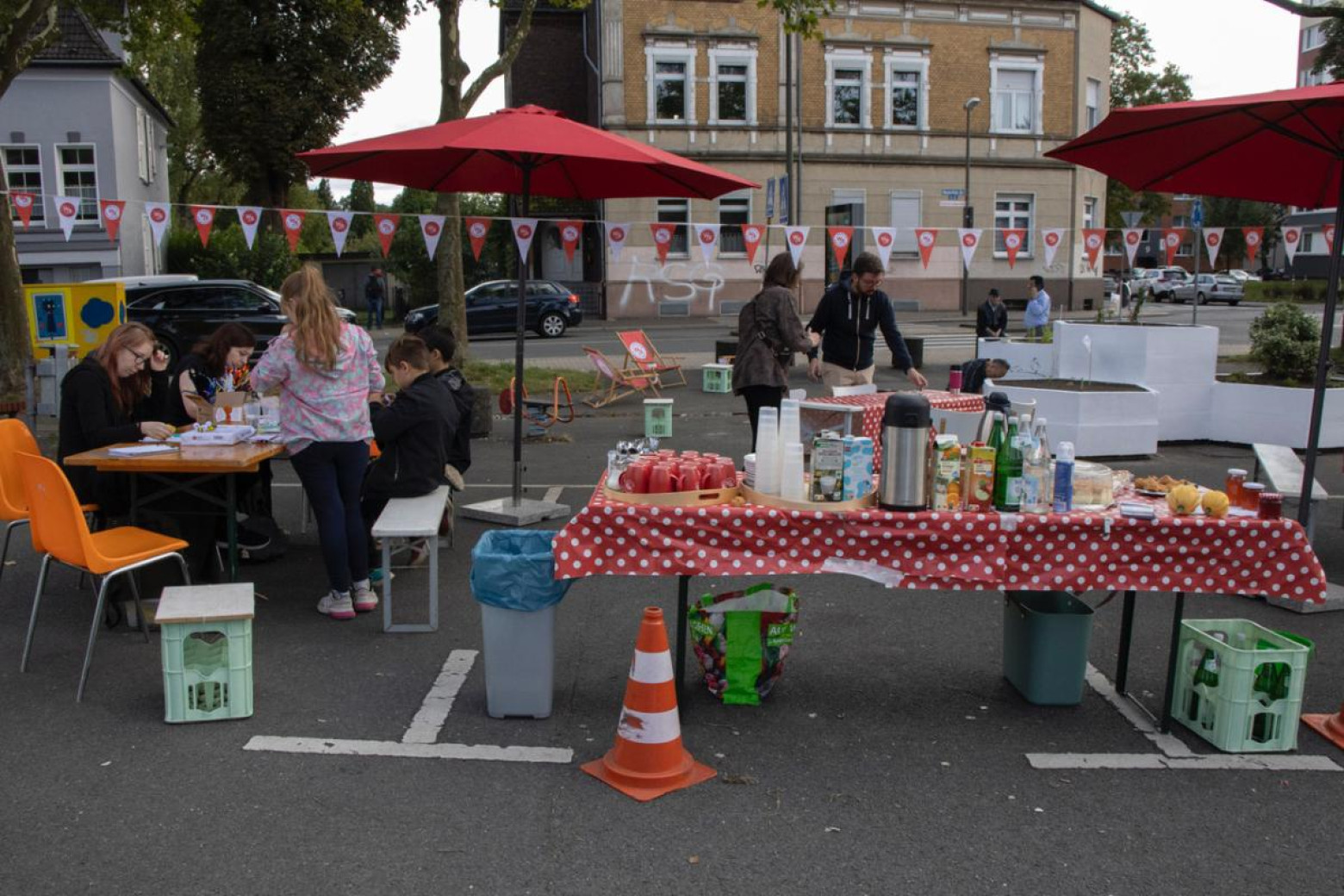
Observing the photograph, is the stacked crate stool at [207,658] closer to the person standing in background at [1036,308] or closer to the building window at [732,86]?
the person standing in background at [1036,308]

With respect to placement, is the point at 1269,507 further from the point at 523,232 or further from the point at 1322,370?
the point at 523,232

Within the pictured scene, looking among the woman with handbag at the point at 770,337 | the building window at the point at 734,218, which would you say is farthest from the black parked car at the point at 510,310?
the woman with handbag at the point at 770,337

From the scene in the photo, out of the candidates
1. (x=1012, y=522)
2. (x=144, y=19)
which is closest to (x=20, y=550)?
(x=1012, y=522)

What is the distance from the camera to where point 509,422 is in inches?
532

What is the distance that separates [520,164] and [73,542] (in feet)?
13.4

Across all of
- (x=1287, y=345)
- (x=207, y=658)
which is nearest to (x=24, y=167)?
(x=1287, y=345)

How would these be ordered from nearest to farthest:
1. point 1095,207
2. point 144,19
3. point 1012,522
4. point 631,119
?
point 1012,522 < point 144,19 < point 631,119 < point 1095,207

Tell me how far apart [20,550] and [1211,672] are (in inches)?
277

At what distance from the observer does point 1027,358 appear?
530 inches

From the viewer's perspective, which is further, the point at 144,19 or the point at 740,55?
the point at 740,55

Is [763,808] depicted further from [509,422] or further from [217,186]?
[217,186]

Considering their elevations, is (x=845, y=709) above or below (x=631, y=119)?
below

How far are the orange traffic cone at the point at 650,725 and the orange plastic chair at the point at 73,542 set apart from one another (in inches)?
92.0

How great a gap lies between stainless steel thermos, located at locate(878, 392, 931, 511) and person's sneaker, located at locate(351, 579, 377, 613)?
3.09 m
